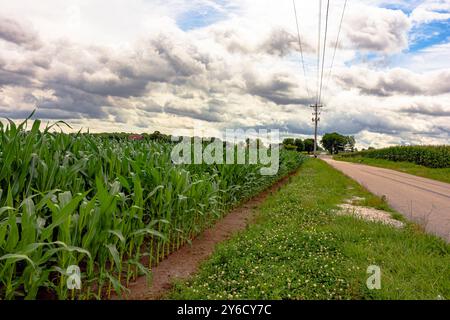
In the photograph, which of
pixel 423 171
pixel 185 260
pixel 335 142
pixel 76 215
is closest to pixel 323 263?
pixel 185 260

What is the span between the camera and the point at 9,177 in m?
4.30

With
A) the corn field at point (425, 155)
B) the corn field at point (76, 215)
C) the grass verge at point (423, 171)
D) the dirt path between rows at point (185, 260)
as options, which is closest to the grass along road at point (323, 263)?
the dirt path between rows at point (185, 260)

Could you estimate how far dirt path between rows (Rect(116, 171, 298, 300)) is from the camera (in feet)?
14.3

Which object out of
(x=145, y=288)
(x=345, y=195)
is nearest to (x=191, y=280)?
(x=145, y=288)

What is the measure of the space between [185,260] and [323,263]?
2.05m

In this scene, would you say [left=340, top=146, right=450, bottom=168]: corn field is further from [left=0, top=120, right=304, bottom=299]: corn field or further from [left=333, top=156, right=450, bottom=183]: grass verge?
[left=0, top=120, right=304, bottom=299]: corn field

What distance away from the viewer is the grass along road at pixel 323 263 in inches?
164

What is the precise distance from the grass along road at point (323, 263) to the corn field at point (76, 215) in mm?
880

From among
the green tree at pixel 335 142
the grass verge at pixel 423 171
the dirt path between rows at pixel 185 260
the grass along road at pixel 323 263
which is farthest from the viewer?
the green tree at pixel 335 142

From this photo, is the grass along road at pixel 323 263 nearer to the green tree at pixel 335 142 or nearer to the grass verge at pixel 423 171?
the grass verge at pixel 423 171

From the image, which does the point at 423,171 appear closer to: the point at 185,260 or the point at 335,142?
the point at 185,260

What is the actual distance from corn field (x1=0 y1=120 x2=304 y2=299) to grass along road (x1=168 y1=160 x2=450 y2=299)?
0.88m

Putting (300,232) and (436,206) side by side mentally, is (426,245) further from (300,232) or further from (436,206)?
(436,206)
